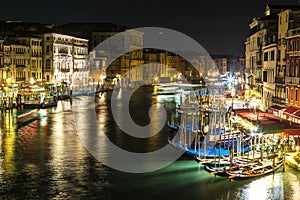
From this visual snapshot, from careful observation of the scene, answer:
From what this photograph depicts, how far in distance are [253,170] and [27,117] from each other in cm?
1449

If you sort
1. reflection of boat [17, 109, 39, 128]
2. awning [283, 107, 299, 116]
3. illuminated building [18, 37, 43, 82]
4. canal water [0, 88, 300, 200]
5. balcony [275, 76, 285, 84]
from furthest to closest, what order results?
1. illuminated building [18, 37, 43, 82]
2. reflection of boat [17, 109, 39, 128]
3. balcony [275, 76, 285, 84]
4. awning [283, 107, 299, 116]
5. canal water [0, 88, 300, 200]

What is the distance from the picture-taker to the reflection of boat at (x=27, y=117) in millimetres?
21991

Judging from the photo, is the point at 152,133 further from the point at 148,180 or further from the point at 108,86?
the point at 108,86

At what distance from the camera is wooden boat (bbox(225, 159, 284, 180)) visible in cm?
1214

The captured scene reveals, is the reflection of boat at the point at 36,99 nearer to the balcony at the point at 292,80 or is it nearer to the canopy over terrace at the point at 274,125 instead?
the balcony at the point at 292,80

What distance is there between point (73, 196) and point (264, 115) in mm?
8260

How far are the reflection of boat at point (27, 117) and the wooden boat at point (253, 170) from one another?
11136 millimetres

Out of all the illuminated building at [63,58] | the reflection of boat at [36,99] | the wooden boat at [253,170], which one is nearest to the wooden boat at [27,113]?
the reflection of boat at [36,99]

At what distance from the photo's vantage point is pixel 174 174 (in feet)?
41.7

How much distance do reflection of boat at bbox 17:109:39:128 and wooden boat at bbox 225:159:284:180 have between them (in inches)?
438

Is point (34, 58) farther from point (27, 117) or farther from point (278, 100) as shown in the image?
point (278, 100)

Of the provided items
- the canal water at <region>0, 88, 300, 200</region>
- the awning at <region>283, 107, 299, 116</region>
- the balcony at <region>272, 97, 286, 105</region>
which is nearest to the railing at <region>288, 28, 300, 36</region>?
the balcony at <region>272, 97, 286, 105</region>

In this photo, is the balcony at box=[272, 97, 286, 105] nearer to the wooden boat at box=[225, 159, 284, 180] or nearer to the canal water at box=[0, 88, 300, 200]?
the canal water at box=[0, 88, 300, 200]

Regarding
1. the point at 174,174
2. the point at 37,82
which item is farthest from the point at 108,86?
the point at 174,174
